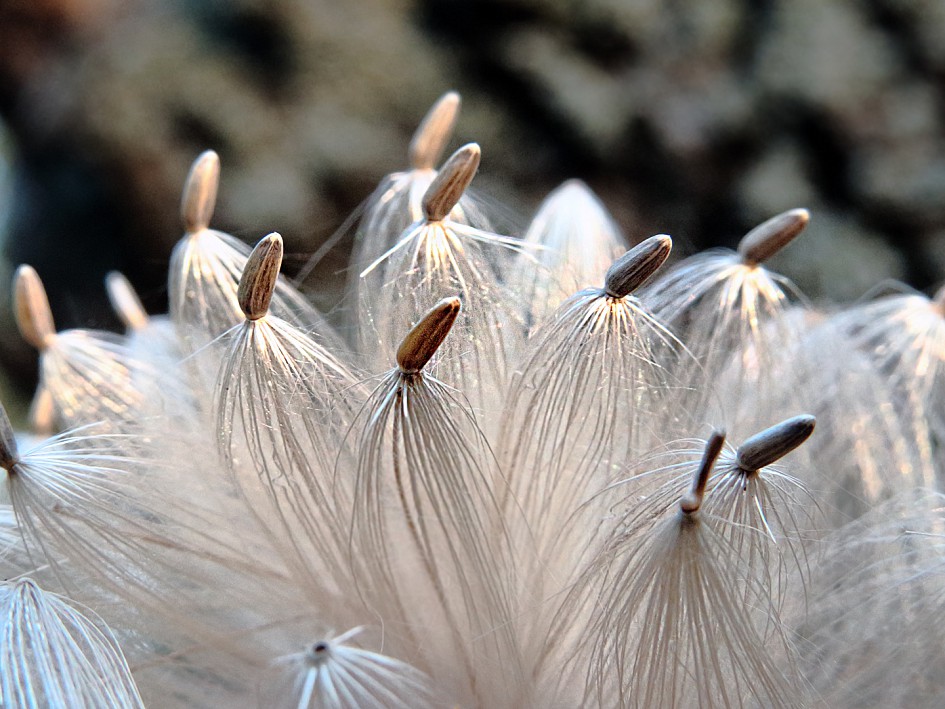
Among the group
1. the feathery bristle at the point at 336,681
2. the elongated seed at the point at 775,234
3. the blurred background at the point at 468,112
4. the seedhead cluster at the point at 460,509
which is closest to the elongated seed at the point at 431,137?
the seedhead cluster at the point at 460,509

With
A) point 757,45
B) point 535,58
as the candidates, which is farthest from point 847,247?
point 535,58

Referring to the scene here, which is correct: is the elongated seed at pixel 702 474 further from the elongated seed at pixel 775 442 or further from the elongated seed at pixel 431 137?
the elongated seed at pixel 431 137

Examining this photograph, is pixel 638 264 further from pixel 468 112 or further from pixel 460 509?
pixel 468 112

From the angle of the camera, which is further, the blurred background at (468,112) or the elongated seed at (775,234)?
the blurred background at (468,112)

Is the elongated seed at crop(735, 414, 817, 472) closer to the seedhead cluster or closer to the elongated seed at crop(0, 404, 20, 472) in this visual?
the seedhead cluster

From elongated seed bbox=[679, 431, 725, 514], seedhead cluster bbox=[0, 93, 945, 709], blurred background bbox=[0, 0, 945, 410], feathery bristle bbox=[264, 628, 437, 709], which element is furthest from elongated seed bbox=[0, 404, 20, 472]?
blurred background bbox=[0, 0, 945, 410]

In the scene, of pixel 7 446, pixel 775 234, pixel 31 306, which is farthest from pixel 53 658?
pixel 775 234
